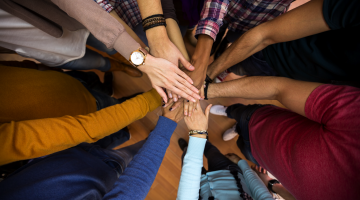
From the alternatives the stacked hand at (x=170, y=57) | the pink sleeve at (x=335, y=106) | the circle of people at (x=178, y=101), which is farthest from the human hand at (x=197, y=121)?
the pink sleeve at (x=335, y=106)

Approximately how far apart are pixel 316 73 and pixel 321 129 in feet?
1.30

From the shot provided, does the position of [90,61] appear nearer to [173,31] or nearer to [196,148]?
[173,31]

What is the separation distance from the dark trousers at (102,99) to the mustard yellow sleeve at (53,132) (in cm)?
51

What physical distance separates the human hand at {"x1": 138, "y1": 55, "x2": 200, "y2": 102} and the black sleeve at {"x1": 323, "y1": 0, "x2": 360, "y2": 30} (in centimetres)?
69

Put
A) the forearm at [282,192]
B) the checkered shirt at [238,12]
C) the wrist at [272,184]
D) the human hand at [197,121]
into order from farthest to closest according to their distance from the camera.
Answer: the wrist at [272,184] < the forearm at [282,192] < the human hand at [197,121] < the checkered shirt at [238,12]

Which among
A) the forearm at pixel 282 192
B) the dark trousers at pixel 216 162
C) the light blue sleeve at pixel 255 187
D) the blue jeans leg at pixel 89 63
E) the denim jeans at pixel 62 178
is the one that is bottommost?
the forearm at pixel 282 192

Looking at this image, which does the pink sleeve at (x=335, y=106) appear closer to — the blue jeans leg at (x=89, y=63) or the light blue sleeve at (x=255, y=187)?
the light blue sleeve at (x=255, y=187)

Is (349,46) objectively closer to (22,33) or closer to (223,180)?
(223,180)

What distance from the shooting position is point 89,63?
124 cm

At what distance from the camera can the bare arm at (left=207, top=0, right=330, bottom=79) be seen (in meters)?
0.64

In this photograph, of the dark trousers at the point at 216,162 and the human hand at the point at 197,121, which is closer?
the human hand at the point at 197,121

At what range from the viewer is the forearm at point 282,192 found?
137 centimetres

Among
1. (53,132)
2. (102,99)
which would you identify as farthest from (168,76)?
(102,99)

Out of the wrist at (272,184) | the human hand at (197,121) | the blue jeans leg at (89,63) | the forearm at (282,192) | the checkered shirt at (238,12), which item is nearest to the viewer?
the checkered shirt at (238,12)
